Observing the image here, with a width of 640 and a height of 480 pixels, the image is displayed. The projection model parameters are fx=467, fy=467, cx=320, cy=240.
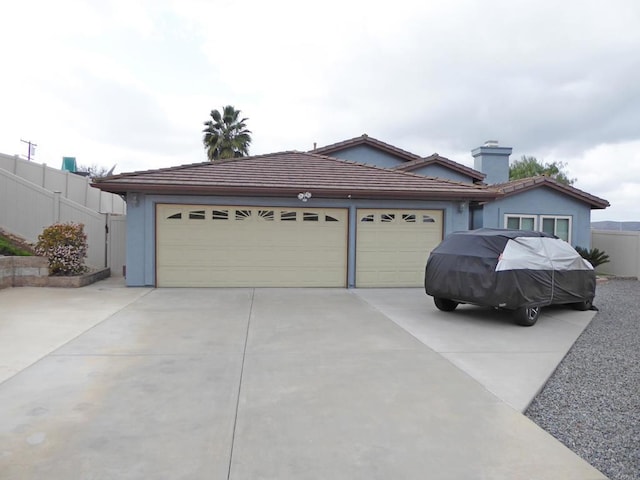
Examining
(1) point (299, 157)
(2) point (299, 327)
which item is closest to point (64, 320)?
(2) point (299, 327)

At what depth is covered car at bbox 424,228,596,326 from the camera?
8.15 m

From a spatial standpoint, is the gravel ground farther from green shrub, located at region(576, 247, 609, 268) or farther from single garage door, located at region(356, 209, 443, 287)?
green shrub, located at region(576, 247, 609, 268)

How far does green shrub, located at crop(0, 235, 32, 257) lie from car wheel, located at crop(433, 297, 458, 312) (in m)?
11.1

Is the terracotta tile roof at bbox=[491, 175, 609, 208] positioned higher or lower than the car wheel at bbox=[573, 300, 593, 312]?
higher

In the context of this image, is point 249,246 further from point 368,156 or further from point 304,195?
point 368,156

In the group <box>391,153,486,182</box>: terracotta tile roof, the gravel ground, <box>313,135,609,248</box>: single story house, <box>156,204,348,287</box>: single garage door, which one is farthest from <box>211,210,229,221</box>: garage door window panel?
the gravel ground

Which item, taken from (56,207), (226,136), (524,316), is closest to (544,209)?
(524,316)

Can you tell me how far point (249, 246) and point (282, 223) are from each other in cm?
111

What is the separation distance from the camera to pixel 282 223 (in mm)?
12953

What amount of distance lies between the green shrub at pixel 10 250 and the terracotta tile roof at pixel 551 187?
15.2 metres

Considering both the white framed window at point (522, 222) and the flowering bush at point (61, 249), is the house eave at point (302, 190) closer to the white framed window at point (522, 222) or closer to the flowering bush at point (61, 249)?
the flowering bush at point (61, 249)

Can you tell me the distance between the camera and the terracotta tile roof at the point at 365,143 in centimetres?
1933

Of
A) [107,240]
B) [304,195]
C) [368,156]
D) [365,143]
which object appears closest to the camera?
[304,195]

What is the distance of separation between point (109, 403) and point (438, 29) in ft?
37.7
